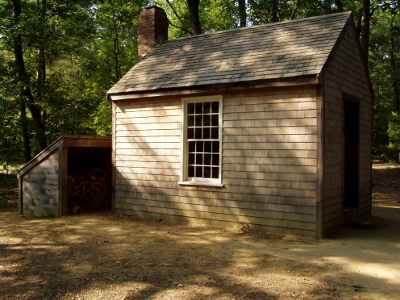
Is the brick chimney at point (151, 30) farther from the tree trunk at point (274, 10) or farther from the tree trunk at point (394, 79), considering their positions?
the tree trunk at point (394, 79)

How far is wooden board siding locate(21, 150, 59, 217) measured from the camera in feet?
31.8

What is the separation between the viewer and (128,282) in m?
4.75

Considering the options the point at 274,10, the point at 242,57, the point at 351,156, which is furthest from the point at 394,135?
the point at 242,57

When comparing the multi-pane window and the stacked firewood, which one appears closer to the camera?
the multi-pane window

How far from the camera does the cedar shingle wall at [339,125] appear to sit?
7.49 metres

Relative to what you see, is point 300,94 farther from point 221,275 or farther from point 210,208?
point 221,275

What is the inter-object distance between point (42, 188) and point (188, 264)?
5.94 metres

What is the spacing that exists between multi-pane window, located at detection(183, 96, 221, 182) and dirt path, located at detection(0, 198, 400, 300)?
1.34m

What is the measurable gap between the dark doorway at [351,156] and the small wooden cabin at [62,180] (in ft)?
20.8

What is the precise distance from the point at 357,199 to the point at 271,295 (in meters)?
5.60

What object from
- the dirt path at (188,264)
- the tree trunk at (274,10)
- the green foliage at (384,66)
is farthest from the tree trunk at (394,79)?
the dirt path at (188,264)

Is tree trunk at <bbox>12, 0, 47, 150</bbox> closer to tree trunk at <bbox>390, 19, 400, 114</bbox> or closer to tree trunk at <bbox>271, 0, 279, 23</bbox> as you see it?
tree trunk at <bbox>271, 0, 279, 23</bbox>

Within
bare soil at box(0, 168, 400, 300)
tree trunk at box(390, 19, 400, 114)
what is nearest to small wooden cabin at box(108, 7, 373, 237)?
bare soil at box(0, 168, 400, 300)

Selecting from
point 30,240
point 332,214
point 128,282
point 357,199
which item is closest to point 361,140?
point 357,199
